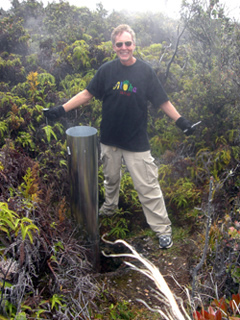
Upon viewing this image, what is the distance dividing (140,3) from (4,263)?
14.7 meters

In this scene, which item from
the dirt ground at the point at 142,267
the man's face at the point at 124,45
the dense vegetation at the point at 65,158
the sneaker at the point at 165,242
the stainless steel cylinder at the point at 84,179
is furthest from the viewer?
the sneaker at the point at 165,242

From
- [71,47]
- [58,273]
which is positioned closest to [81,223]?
[58,273]

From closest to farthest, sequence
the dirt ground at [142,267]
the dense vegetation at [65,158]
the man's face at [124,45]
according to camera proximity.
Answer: the dense vegetation at [65,158], the dirt ground at [142,267], the man's face at [124,45]

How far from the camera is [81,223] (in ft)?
11.8

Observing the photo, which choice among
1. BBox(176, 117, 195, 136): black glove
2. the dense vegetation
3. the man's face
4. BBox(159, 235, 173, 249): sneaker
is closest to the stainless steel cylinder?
the dense vegetation

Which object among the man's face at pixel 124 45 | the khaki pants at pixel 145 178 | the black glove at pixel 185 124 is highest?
the man's face at pixel 124 45

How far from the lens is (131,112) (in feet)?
12.9

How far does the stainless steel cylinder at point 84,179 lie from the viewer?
3369 mm

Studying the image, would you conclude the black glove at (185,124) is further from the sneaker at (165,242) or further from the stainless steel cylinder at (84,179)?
the sneaker at (165,242)

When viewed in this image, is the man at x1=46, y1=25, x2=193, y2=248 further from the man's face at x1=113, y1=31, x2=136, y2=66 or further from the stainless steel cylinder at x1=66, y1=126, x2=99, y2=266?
the stainless steel cylinder at x1=66, y1=126, x2=99, y2=266

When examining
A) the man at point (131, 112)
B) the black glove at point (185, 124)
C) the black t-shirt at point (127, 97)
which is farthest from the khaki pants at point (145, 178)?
the black glove at point (185, 124)

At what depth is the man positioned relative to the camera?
3.88 m

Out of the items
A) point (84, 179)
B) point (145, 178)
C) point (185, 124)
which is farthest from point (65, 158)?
point (185, 124)

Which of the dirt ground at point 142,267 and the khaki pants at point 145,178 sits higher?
the khaki pants at point 145,178
